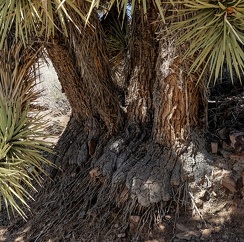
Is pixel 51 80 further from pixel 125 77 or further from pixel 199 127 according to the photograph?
pixel 199 127

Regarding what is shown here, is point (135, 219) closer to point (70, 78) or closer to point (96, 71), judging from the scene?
point (96, 71)

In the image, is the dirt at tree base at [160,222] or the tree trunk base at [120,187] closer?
the dirt at tree base at [160,222]

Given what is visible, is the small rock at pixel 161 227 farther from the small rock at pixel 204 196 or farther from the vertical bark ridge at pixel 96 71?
the vertical bark ridge at pixel 96 71

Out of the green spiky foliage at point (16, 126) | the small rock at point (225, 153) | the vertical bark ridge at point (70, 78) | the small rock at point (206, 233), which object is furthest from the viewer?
the vertical bark ridge at point (70, 78)

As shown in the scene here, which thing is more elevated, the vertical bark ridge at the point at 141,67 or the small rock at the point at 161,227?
the vertical bark ridge at the point at 141,67

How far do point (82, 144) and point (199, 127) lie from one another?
3.72 ft

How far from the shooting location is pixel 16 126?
2195 mm

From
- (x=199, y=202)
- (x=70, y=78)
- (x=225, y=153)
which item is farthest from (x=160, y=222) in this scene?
(x=70, y=78)

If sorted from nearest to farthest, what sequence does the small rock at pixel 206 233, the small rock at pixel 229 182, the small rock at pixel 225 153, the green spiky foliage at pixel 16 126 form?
the green spiky foliage at pixel 16 126 < the small rock at pixel 206 233 < the small rock at pixel 229 182 < the small rock at pixel 225 153

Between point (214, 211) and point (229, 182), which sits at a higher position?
point (229, 182)

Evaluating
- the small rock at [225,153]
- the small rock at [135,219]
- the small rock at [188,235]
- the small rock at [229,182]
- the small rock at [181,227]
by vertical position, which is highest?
the small rock at [225,153]

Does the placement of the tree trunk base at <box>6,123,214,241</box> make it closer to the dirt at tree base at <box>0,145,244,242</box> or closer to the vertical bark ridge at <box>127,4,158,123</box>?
the dirt at tree base at <box>0,145,244,242</box>

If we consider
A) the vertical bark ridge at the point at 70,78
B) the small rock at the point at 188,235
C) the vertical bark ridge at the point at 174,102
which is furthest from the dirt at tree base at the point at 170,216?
the vertical bark ridge at the point at 70,78

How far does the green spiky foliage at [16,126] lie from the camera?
6.66 ft
